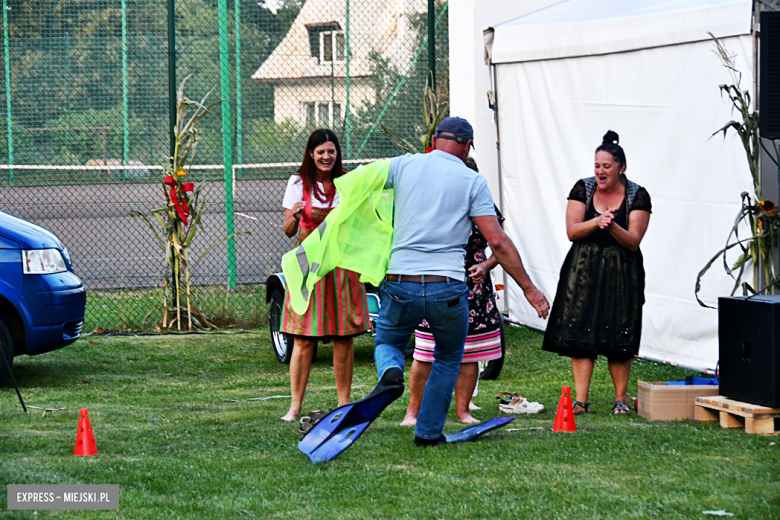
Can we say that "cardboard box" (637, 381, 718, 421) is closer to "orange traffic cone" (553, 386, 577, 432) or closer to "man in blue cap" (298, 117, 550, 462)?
"orange traffic cone" (553, 386, 577, 432)

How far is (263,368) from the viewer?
8562 millimetres

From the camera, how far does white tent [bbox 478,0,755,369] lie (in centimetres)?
771

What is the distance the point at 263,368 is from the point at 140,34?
16.9 feet

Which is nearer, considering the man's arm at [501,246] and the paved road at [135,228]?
the man's arm at [501,246]

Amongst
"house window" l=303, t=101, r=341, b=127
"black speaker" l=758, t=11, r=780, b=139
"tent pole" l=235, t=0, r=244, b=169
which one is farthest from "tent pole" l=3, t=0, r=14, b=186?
"black speaker" l=758, t=11, r=780, b=139

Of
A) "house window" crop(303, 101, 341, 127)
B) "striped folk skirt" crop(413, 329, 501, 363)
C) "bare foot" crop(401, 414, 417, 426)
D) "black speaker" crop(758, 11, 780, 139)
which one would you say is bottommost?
"bare foot" crop(401, 414, 417, 426)

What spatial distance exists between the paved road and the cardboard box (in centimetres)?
572

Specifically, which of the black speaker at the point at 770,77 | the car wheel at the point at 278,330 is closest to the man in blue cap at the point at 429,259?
the black speaker at the point at 770,77

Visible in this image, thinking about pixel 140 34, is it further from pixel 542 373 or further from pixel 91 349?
pixel 542 373

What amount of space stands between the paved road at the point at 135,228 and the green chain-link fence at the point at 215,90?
1.5 inches

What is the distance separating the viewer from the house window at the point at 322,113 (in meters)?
11.8

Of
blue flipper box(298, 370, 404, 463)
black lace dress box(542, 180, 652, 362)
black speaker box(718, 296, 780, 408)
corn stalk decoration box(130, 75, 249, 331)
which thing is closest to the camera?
blue flipper box(298, 370, 404, 463)

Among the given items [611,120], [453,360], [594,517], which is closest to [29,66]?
[611,120]

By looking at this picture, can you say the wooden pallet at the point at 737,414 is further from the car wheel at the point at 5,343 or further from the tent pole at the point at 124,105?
the tent pole at the point at 124,105
